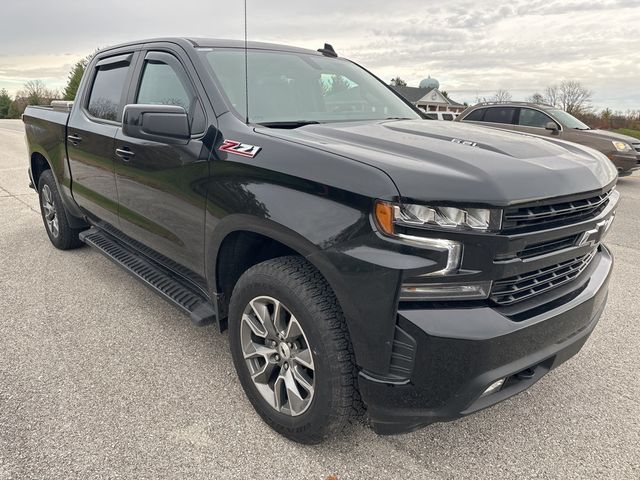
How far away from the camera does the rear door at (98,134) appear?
3555 mm

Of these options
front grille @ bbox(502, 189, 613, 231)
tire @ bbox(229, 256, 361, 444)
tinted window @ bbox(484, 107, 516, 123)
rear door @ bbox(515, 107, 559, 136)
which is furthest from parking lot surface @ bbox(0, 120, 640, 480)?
tinted window @ bbox(484, 107, 516, 123)

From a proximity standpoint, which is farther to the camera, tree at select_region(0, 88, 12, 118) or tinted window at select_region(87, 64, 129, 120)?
tree at select_region(0, 88, 12, 118)

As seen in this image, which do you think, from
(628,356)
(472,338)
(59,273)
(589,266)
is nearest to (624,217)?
(628,356)

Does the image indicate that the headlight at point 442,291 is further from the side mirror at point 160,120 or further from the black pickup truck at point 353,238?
the side mirror at point 160,120

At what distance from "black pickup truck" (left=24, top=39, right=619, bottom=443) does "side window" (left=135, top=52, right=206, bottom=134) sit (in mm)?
14

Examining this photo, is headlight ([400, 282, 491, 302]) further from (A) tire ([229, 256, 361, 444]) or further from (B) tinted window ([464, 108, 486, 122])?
(B) tinted window ([464, 108, 486, 122])

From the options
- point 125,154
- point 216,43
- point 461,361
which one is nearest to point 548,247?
point 461,361

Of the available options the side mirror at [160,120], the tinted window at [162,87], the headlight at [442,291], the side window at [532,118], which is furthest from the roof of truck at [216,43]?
the side window at [532,118]

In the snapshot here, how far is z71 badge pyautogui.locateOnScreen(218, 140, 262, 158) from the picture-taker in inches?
89.8

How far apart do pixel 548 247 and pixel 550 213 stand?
0.16 m

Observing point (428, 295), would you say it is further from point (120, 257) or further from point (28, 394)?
point (120, 257)

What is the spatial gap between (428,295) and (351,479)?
927 mm

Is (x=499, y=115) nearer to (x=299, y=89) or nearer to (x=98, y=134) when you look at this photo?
(x=299, y=89)

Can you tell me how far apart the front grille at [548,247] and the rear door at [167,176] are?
1.58 m
